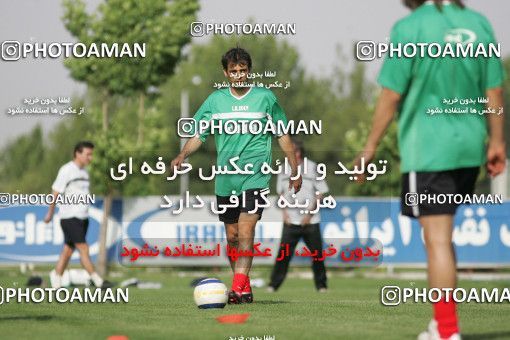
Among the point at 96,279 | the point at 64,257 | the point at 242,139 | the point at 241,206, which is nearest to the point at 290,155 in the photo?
the point at 242,139

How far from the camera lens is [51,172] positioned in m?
46.4

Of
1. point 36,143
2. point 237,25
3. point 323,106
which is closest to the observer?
point 237,25

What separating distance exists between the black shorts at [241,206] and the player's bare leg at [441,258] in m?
3.74

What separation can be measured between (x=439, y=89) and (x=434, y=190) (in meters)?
0.63

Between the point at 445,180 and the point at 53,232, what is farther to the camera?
the point at 53,232

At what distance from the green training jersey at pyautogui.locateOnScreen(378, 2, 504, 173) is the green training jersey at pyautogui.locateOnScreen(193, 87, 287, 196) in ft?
11.1

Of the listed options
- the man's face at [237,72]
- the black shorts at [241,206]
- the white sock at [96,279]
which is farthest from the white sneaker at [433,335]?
the white sock at [96,279]

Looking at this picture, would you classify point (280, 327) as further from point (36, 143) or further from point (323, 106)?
point (323, 106)

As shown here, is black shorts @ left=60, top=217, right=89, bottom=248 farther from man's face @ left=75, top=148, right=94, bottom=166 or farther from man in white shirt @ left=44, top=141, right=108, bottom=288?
man's face @ left=75, top=148, right=94, bottom=166

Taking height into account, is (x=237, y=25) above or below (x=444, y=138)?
above

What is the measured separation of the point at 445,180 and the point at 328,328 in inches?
58.0

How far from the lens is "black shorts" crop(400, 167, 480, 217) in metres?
6.68

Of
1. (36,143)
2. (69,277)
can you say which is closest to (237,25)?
(69,277)

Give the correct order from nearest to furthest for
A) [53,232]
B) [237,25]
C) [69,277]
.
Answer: [237,25] < [69,277] < [53,232]
